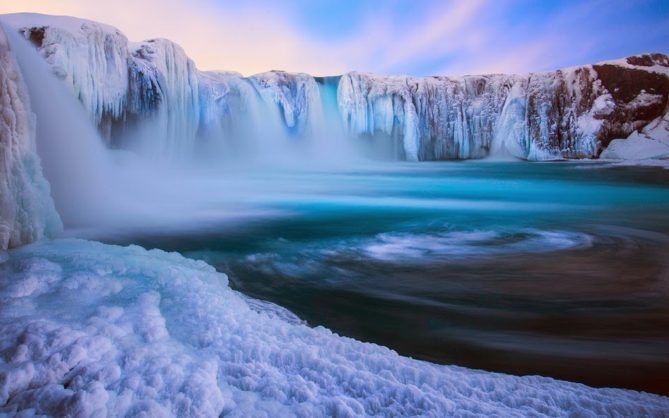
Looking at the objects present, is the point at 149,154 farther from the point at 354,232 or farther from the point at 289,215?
the point at 354,232

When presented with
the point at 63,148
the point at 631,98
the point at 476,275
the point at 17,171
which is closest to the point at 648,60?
the point at 631,98

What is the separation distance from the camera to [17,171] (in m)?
3.16

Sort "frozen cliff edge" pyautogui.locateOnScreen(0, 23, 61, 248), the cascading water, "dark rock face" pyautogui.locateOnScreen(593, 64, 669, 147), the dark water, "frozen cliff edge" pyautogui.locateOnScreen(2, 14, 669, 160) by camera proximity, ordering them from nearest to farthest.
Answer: the dark water → "frozen cliff edge" pyautogui.locateOnScreen(0, 23, 61, 248) → the cascading water → "frozen cliff edge" pyautogui.locateOnScreen(2, 14, 669, 160) → "dark rock face" pyautogui.locateOnScreen(593, 64, 669, 147)

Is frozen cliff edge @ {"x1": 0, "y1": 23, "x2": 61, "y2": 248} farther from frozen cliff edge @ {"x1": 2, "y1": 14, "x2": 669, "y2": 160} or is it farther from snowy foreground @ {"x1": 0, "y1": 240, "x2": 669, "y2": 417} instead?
frozen cliff edge @ {"x1": 2, "y1": 14, "x2": 669, "y2": 160}

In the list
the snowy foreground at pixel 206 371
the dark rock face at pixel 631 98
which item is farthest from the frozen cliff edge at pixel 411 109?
the snowy foreground at pixel 206 371

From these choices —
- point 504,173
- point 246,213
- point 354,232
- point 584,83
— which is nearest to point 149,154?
point 246,213

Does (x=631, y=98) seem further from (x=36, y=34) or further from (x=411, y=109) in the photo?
(x=36, y=34)

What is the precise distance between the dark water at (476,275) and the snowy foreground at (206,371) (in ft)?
1.28

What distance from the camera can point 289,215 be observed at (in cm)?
642

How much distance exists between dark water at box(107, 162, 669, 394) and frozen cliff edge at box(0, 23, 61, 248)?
1.06 metres

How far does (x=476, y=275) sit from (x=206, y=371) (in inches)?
95.8

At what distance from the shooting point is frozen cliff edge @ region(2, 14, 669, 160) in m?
11.7

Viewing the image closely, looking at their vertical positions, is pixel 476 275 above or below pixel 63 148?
below

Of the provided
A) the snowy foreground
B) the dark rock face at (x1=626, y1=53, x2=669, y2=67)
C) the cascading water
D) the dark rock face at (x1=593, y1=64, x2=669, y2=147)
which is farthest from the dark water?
the dark rock face at (x1=626, y1=53, x2=669, y2=67)
